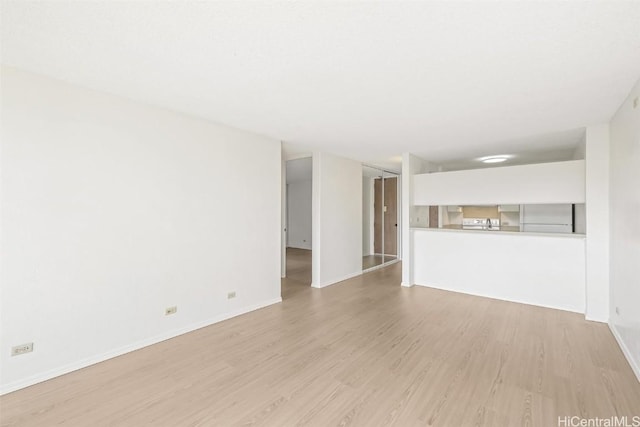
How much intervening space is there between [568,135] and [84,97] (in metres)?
5.84

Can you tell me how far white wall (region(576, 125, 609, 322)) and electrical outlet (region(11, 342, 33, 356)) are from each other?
232 inches

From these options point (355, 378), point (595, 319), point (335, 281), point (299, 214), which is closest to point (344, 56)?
point (355, 378)

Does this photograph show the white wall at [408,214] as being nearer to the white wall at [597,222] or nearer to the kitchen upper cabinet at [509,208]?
the white wall at [597,222]

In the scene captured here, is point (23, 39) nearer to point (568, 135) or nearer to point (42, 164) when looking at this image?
point (42, 164)

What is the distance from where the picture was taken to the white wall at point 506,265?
388cm

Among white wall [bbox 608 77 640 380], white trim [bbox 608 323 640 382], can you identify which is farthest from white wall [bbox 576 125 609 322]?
white trim [bbox 608 323 640 382]

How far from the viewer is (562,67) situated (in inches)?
82.5

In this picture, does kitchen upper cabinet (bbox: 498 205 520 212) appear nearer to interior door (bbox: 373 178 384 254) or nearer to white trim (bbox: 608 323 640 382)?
interior door (bbox: 373 178 384 254)

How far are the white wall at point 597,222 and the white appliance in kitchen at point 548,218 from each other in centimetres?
264

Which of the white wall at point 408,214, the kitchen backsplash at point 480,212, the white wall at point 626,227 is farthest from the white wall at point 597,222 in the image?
the kitchen backsplash at point 480,212

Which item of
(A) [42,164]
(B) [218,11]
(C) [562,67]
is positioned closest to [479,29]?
(C) [562,67]

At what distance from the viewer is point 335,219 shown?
17.9 feet

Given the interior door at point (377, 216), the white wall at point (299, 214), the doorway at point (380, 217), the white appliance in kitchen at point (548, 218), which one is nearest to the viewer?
the white appliance in kitchen at point (548, 218)

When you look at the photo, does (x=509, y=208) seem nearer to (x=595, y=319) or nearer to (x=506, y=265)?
(x=506, y=265)
